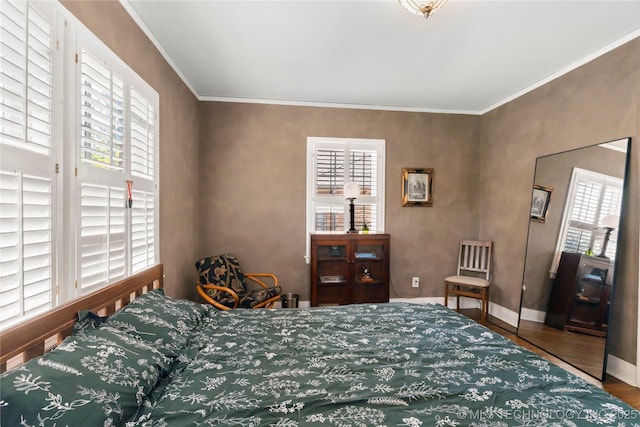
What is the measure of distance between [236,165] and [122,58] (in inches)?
77.9

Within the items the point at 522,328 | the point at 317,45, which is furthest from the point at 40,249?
the point at 522,328

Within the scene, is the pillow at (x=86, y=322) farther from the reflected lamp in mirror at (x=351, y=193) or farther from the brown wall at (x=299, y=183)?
the reflected lamp in mirror at (x=351, y=193)

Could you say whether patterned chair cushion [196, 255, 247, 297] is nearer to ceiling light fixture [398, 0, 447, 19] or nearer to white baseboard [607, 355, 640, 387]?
ceiling light fixture [398, 0, 447, 19]

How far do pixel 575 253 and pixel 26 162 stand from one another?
4.08 metres

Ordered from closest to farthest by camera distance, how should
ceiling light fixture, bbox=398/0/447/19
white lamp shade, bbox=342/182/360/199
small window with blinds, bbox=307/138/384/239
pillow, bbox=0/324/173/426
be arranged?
pillow, bbox=0/324/173/426
ceiling light fixture, bbox=398/0/447/19
white lamp shade, bbox=342/182/360/199
small window with blinds, bbox=307/138/384/239

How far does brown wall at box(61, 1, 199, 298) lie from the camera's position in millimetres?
1981

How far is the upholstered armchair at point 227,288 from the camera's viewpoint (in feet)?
10.7

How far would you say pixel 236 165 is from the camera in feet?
13.3

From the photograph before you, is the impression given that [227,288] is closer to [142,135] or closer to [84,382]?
[142,135]

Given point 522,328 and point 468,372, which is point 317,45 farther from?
point 522,328

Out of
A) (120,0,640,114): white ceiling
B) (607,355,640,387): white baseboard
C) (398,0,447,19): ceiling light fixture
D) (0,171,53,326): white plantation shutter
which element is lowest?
(607,355,640,387): white baseboard

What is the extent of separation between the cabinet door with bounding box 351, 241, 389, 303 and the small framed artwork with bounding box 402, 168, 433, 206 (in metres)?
0.87

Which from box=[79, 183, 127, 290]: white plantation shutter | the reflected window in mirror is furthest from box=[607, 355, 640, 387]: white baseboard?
box=[79, 183, 127, 290]: white plantation shutter

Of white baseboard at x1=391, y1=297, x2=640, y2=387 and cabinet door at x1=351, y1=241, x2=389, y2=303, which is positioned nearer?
white baseboard at x1=391, y1=297, x2=640, y2=387
